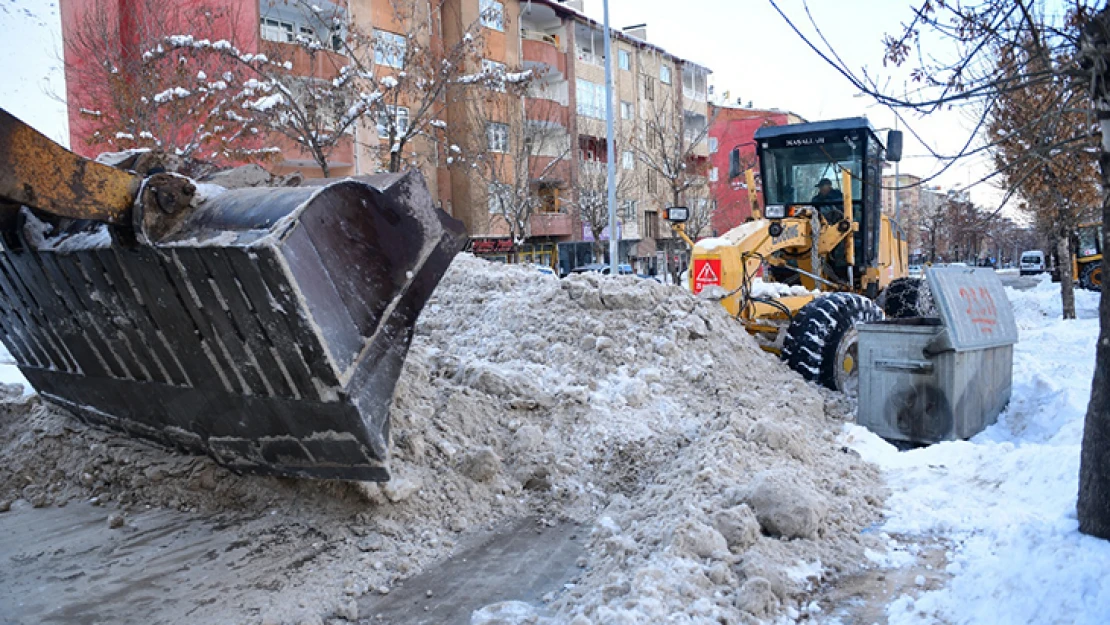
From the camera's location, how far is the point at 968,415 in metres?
6.68

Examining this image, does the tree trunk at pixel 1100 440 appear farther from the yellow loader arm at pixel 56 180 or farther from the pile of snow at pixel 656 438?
the yellow loader arm at pixel 56 180

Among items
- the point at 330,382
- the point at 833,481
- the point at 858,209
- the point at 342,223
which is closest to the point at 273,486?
the point at 330,382

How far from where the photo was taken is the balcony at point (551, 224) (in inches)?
1309

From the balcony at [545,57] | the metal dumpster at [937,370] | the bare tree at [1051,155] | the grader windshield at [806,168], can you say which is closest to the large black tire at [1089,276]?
the bare tree at [1051,155]

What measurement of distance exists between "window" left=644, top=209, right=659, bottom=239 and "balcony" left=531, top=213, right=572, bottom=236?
7028 mm

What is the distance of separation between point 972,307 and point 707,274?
2.61 metres

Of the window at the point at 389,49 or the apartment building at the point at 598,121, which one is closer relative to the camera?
the window at the point at 389,49

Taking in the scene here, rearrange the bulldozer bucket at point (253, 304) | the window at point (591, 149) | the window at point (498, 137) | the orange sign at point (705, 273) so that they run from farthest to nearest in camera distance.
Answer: the window at point (591, 149) → the window at point (498, 137) → the orange sign at point (705, 273) → the bulldozer bucket at point (253, 304)

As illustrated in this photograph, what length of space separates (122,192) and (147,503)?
2.28m

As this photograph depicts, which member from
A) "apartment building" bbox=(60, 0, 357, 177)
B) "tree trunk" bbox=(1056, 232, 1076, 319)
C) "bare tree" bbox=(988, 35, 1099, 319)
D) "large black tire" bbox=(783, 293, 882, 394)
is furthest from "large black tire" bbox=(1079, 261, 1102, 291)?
"apartment building" bbox=(60, 0, 357, 177)

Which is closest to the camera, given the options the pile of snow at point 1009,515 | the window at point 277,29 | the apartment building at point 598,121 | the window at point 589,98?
the pile of snow at point 1009,515

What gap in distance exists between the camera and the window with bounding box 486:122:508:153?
26359 mm

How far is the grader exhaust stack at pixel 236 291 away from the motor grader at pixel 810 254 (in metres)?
4.55

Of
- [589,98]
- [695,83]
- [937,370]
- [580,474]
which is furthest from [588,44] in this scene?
[580,474]
